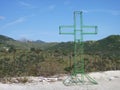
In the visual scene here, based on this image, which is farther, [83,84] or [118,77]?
[118,77]

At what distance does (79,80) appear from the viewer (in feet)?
50.2

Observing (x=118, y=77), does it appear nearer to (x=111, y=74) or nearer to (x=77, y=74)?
(x=111, y=74)

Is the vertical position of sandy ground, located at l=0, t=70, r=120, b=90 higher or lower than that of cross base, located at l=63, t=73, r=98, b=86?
lower

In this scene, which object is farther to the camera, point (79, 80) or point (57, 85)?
point (79, 80)

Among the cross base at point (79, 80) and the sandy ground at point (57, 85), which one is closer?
the sandy ground at point (57, 85)

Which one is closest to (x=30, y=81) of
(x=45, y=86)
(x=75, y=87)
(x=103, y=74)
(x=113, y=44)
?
(x=45, y=86)

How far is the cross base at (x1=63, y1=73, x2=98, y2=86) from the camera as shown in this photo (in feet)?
49.4

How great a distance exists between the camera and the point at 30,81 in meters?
15.6

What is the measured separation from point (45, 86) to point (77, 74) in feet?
7.09

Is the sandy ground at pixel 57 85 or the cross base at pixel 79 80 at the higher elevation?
the cross base at pixel 79 80

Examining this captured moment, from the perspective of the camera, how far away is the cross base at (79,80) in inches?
593

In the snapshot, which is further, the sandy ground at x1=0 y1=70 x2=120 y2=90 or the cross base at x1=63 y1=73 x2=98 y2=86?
the cross base at x1=63 y1=73 x2=98 y2=86

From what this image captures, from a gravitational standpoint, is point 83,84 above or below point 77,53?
below

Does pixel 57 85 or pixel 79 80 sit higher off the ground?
pixel 79 80
